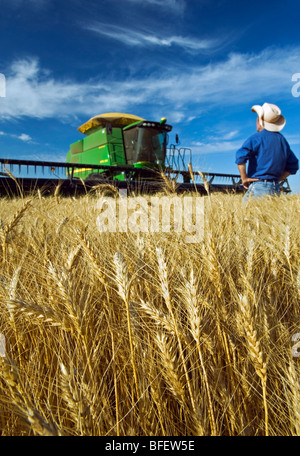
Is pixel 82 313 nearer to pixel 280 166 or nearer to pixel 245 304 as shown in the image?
pixel 245 304

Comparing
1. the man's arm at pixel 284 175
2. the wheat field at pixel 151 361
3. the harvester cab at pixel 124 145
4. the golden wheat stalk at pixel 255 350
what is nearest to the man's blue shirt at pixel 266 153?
the man's arm at pixel 284 175

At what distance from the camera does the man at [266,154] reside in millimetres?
3340

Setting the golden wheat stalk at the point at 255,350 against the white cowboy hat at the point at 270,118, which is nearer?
the golden wheat stalk at the point at 255,350

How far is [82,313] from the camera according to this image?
1.99ft

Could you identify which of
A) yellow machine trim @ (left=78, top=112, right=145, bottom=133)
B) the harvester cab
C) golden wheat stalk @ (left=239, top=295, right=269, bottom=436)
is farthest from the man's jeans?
yellow machine trim @ (left=78, top=112, right=145, bottom=133)

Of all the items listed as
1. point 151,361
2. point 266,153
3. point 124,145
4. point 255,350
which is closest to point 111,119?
point 124,145

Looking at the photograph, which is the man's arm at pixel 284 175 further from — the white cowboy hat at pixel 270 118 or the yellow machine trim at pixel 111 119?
the yellow machine trim at pixel 111 119

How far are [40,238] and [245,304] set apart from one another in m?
1.19

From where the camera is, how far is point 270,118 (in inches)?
132

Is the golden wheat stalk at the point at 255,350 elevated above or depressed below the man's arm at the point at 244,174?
below

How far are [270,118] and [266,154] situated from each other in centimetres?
45

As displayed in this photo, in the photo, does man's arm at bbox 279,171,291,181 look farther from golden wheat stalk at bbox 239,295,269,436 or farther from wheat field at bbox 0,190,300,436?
golden wheat stalk at bbox 239,295,269,436

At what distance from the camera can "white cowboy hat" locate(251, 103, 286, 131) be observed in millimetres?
3338

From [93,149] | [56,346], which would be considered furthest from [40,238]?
[93,149]
